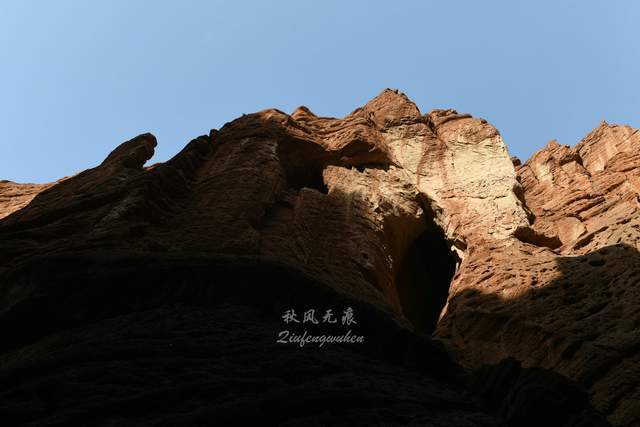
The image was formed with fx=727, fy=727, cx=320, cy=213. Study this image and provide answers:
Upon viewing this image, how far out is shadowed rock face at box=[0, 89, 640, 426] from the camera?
755 centimetres

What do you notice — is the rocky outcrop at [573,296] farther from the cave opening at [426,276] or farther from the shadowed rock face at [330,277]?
the cave opening at [426,276]

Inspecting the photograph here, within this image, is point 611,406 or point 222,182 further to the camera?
point 222,182

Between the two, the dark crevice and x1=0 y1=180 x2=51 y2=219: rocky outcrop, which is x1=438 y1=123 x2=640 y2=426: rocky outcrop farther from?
x1=0 y1=180 x2=51 y2=219: rocky outcrop

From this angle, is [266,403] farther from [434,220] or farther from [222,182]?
[434,220]

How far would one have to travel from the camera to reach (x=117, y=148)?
21328mm

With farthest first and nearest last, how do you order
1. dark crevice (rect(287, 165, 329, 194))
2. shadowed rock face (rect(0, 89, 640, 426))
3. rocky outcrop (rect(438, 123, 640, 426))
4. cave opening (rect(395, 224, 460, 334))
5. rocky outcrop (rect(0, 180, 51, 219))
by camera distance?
dark crevice (rect(287, 165, 329, 194))
rocky outcrop (rect(0, 180, 51, 219))
cave opening (rect(395, 224, 460, 334))
rocky outcrop (rect(438, 123, 640, 426))
shadowed rock face (rect(0, 89, 640, 426))

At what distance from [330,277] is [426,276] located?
852cm

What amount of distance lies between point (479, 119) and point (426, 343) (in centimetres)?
1683

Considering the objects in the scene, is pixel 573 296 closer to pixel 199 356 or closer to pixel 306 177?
pixel 199 356

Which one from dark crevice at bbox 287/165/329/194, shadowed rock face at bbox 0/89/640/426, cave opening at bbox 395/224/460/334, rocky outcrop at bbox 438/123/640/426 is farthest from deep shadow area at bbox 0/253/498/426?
dark crevice at bbox 287/165/329/194

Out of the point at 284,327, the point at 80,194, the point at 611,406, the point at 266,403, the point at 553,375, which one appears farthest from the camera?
the point at 80,194

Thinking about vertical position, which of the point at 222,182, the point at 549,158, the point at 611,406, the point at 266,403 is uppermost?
the point at 549,158

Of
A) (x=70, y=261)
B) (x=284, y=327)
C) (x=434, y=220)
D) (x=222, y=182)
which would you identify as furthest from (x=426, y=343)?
(x=434, y=220)

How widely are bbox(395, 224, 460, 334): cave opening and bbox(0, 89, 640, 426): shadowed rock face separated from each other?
6cm
